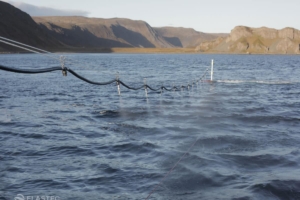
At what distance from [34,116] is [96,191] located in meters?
10.7

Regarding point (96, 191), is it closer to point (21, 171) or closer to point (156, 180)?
point (156, 180)

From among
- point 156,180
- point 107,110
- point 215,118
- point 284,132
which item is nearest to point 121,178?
point 156,180

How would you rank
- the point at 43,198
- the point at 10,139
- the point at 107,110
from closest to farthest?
1. the point at 43,198
2. the point at 10,139
3. the point at 107,110

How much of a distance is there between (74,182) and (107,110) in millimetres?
11522

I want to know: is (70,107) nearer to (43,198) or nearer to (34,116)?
(34,116)

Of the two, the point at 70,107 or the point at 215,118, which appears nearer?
the point at 215,118

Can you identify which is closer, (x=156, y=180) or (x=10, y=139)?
(x=156, y=180)

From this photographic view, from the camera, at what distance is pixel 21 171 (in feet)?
31.0

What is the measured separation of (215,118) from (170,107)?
4.58 metres

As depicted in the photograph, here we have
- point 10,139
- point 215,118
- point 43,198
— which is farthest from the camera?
point 215,118

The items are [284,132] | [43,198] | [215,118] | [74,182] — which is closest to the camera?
[43,198]

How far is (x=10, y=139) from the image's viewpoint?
1298cm

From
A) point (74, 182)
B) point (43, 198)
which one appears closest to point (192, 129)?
point (74, 182)

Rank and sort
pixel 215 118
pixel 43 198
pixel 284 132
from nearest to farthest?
pixel 43 198 → pixel 284 132 → pixel 215 118
